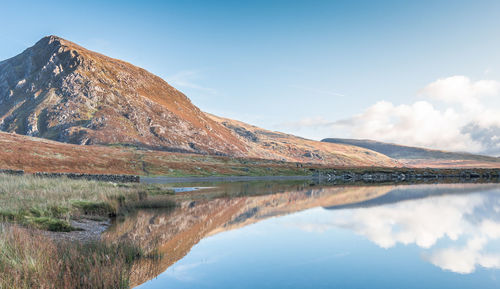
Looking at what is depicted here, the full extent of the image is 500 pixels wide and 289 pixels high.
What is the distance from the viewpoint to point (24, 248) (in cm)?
909

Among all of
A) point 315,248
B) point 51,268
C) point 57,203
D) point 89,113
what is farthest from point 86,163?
point 89,113

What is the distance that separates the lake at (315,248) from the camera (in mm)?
11977

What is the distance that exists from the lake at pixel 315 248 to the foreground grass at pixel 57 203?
2311mm

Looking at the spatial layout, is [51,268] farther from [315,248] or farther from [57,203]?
[57,203]

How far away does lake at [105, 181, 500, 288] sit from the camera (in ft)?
39.3

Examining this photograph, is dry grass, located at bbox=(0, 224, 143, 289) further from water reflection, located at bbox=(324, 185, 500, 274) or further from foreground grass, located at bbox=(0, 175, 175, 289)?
water reflection, located at bbox=(324, 185, 500, 274)

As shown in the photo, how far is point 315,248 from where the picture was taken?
55.6 ft

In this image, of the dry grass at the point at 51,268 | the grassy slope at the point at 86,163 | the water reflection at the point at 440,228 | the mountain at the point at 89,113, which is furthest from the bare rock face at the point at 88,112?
the dry grass at the point at 51,268

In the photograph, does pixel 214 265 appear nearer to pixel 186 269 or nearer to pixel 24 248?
pixel 186 269

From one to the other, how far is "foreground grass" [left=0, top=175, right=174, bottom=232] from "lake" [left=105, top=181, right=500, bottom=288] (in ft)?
7.58

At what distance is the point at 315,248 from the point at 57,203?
16.0 meters

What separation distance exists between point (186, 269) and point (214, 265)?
1.26 metres

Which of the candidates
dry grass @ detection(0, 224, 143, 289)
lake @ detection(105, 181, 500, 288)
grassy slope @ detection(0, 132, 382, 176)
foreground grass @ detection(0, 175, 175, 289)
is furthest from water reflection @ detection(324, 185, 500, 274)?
grassy slope @ detection(0, 132, 382, 176)

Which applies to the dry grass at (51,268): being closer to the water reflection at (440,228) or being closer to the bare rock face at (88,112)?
the water reflection at (440,228)
